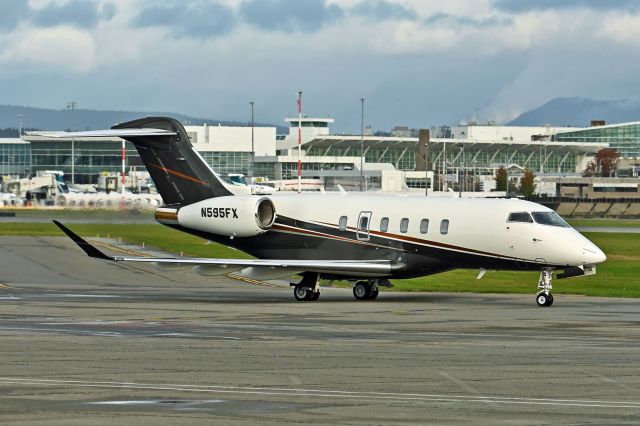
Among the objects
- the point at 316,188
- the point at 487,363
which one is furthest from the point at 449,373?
the point at 316,188

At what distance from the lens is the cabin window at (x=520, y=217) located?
115 ft

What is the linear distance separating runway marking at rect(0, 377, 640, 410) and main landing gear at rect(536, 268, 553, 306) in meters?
17.6

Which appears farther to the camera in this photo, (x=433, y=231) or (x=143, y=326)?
(x=433, y=231)

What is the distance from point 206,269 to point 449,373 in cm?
1710

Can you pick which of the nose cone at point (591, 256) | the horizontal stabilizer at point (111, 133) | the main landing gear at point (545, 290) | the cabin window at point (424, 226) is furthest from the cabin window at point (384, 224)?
the horizontal stabilizer at point (111, 133)

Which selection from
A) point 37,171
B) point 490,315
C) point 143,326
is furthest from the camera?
point 37,171

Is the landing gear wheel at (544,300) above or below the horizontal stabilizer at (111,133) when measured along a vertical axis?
below

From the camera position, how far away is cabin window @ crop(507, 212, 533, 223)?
35.2 meters

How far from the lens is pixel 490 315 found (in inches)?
1237

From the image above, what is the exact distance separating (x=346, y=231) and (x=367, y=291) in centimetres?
194

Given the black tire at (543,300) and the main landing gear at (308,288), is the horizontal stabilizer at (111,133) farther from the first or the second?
the black tire at (543,300)

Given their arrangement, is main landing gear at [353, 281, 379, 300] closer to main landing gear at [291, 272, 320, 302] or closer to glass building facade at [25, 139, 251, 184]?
main landing gear at [291, 272, 320, 302]

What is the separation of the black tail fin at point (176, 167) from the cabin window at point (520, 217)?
9457mm

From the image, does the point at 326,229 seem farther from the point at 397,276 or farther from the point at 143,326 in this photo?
the point at 143,326
